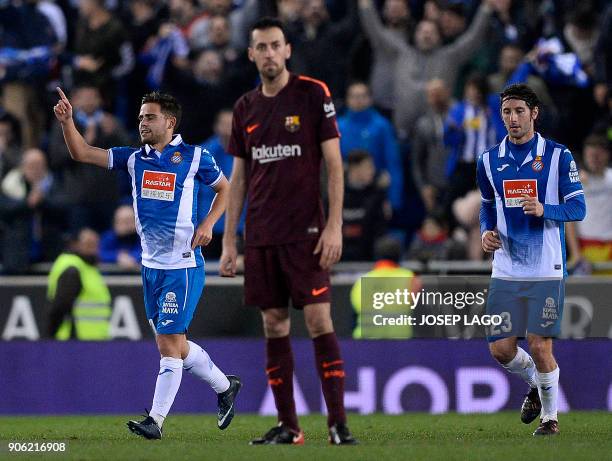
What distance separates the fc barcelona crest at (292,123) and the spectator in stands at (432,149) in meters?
6.27

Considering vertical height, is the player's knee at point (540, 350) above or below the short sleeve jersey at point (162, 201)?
below

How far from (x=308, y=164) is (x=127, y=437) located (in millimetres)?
2287

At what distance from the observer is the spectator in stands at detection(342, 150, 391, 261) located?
44.5 feet

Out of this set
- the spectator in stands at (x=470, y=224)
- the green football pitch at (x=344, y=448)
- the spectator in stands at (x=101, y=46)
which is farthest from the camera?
the spectator in stands at (x=101, y=46)

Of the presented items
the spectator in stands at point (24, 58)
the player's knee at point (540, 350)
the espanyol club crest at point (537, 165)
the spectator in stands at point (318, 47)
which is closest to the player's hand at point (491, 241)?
the espanyol club crest at point (537, 165)

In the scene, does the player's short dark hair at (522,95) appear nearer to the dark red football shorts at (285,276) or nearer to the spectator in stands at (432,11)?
the dark red football shorts at (285,276)

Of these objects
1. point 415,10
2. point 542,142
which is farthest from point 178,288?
point 415,10

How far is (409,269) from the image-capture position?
12.5m

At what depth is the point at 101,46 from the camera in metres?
15.7

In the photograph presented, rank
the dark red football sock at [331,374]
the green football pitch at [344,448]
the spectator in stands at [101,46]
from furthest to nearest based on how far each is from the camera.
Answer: the spectator in stands at [101,46] < the dark red football sock at [331,374] < the green football pitch at [344,448]

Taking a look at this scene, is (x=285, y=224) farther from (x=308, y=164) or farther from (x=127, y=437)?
(x=127, y=437)

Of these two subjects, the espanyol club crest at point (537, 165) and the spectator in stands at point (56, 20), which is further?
the spectator in stands at point (56, 20)

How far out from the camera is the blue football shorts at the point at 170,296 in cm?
889

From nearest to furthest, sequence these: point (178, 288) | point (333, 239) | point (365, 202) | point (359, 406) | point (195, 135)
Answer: point (333, 239)
point (178, 288)
point (359, 406)
point (365, 202)
point (195, 135)
